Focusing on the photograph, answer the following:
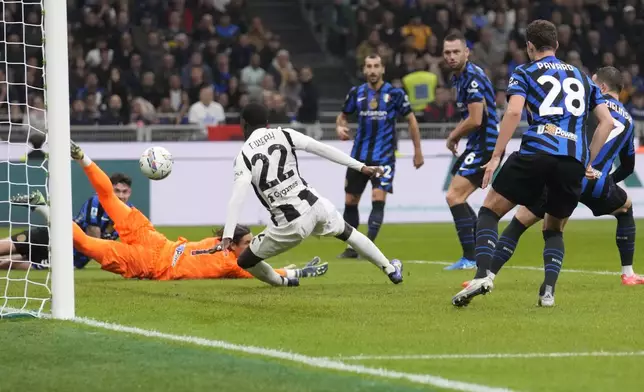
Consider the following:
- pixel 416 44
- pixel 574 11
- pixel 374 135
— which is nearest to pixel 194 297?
pixel 374 135

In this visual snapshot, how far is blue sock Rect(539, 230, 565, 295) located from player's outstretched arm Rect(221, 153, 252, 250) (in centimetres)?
218

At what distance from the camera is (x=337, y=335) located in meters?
7.16

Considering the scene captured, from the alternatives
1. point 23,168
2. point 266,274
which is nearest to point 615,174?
point 266,274

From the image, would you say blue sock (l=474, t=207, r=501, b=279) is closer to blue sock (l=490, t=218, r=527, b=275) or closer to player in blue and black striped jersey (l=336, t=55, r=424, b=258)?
blue sock (l=490, t=218, r=527, b=275)

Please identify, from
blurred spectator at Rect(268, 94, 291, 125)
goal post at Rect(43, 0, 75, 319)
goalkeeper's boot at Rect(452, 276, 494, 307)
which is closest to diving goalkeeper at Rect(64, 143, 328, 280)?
goal post at Rect(43, 0, 75, 319)

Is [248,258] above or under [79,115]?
above

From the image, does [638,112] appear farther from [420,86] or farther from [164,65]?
[164,65]

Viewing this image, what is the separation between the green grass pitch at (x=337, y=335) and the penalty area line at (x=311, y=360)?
0.08m

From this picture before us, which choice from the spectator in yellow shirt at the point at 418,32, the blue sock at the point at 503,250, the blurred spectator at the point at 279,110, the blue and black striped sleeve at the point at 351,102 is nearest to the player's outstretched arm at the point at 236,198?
the blue sock at the point at 503,250

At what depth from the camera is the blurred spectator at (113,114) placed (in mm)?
20859

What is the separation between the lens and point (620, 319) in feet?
25.9

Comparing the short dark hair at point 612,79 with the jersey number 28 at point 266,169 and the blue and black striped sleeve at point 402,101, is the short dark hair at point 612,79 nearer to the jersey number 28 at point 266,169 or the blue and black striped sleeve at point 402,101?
the jersey number 28 at point 266,169

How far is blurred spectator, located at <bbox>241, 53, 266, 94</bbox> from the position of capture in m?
23.9

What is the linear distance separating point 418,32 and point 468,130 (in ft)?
48.0
